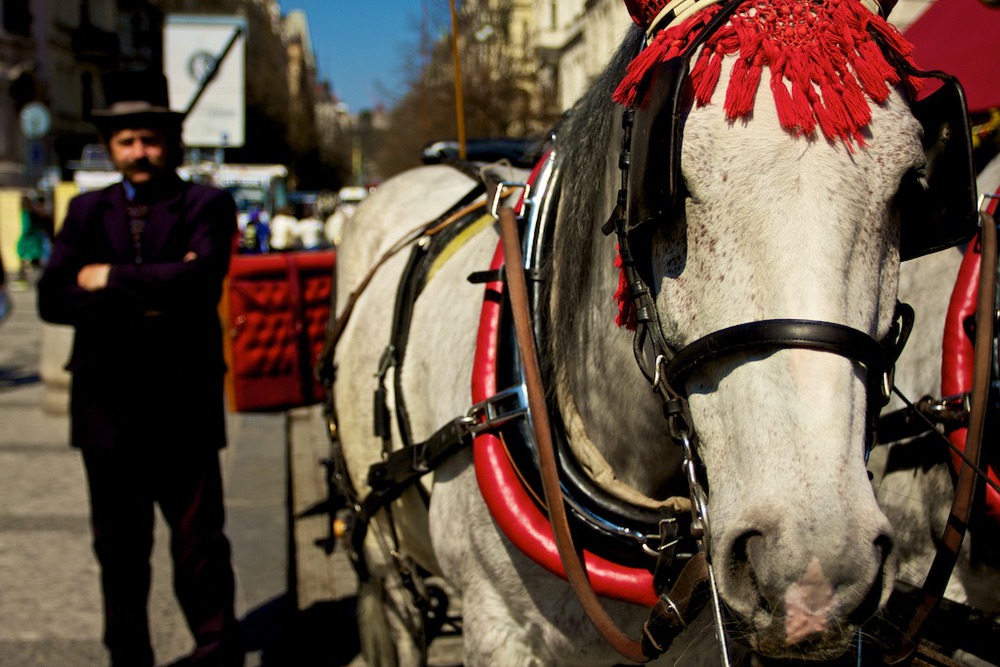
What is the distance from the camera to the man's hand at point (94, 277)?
10.2 ft

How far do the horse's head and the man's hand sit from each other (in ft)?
7.13

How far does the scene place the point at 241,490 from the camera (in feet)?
19.8

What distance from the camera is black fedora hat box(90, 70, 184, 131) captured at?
3.28 metres

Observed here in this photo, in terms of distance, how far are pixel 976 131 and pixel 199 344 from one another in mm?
3737

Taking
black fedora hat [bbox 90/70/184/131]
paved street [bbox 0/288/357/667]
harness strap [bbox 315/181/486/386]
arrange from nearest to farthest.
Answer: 1. harness strap [bbox 315/181/486/386]
2. black fedora hat [bbox 90/70/184/131]
3. paved street [bbox 0/288/357/667]

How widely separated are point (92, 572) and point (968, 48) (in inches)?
189

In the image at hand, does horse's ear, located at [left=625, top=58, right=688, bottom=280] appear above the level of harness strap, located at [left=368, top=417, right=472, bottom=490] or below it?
above

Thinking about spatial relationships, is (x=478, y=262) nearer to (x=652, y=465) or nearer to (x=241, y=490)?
(x=652, y=465)

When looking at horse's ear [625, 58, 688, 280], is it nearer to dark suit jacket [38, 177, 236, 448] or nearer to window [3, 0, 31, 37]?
dark suit jacket [38, 177, 236, 448]

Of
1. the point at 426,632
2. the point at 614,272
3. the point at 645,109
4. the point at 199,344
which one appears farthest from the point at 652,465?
the point at 199,344

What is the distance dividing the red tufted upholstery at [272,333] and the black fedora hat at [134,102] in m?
1.57

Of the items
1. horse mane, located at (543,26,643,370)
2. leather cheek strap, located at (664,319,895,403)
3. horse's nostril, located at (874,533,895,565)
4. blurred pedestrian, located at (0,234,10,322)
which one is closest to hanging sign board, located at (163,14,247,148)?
blurred pedestrian, located at (0,234,10,322)

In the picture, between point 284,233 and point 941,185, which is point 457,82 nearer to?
point 941,185

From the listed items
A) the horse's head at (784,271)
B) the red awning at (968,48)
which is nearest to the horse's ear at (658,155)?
the horse's head at (784,271)
